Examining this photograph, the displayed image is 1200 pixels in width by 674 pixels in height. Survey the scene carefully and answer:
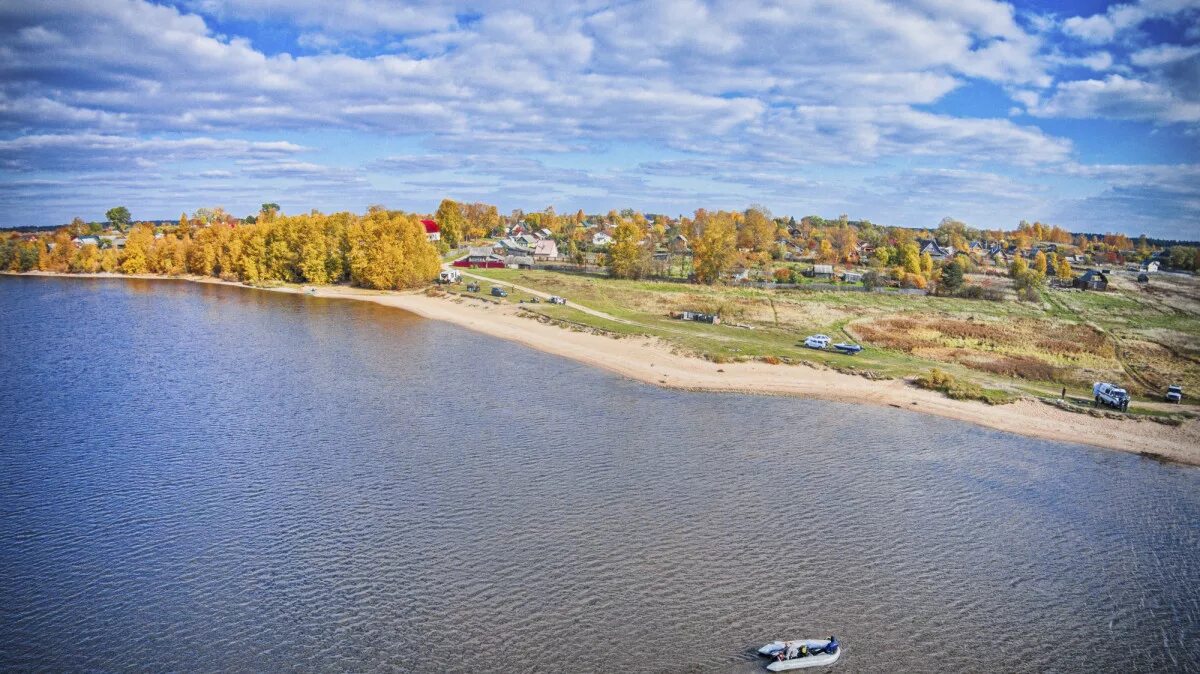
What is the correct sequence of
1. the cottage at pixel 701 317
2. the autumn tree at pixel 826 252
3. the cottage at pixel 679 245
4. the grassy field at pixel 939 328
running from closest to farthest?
1. the grassy field at pixel 939 328
2. the cottage at pixel 701 317
3. the cottage at pixel 679 245
4. the autumn tree at pixel 826 252

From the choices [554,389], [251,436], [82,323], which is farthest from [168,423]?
[82,323]

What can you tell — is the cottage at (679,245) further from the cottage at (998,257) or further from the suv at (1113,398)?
the suv at (1113,398)

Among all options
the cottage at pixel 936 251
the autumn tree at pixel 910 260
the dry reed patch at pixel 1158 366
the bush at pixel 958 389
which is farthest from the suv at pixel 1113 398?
the cottage at pixel 936 251

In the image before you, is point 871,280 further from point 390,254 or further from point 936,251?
point 390,254

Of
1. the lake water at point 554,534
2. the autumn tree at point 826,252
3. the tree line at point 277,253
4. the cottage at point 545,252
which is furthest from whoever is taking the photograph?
the autumn tree at point 826,252

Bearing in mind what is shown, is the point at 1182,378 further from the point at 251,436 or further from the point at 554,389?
the point at 251,436

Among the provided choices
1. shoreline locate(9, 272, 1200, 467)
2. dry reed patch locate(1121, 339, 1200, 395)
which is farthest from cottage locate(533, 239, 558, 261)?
dry reed patch locate(1121, 339, 1200, 395)
